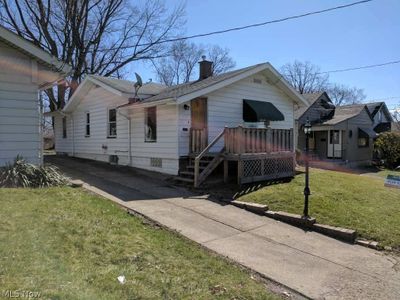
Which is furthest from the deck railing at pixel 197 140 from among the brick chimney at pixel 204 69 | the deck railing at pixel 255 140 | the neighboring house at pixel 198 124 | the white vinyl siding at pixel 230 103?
the brick chimney at pixel 204 69

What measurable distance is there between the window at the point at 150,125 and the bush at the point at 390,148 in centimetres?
2043

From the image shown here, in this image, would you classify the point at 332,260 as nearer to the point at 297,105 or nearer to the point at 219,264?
the point at 219,264

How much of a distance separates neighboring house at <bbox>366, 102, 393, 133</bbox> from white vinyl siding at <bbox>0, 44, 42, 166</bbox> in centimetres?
3228

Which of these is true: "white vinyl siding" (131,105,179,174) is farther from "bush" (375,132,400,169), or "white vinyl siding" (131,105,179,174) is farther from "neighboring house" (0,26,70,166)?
"bush" (375,132,400,169)

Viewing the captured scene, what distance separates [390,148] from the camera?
26766mm

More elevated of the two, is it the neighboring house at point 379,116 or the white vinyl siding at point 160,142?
the neighboring house at point 379,116

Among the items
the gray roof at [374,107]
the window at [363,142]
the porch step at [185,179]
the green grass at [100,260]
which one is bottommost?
the green grass at [100,260]

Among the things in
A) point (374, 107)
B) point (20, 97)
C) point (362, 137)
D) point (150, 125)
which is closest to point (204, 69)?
point (150, 125)

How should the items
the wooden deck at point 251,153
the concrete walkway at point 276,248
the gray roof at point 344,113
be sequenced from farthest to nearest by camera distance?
1. the gray roof at point 344,113
2. the wooden deck at point 251,153
3. the concrete walkway at point 276,248

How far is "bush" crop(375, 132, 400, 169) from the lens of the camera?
87.1 feet

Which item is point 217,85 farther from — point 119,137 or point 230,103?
point 119,137

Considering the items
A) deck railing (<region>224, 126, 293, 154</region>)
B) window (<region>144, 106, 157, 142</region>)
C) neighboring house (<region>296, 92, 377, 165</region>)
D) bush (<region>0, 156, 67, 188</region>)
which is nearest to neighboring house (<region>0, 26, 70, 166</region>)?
bush (<region>0, 156, 67, 188</region>)

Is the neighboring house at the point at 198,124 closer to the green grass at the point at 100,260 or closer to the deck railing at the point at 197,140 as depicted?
the deck railing at the point at 197,140

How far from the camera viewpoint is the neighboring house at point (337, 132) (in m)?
27.1
